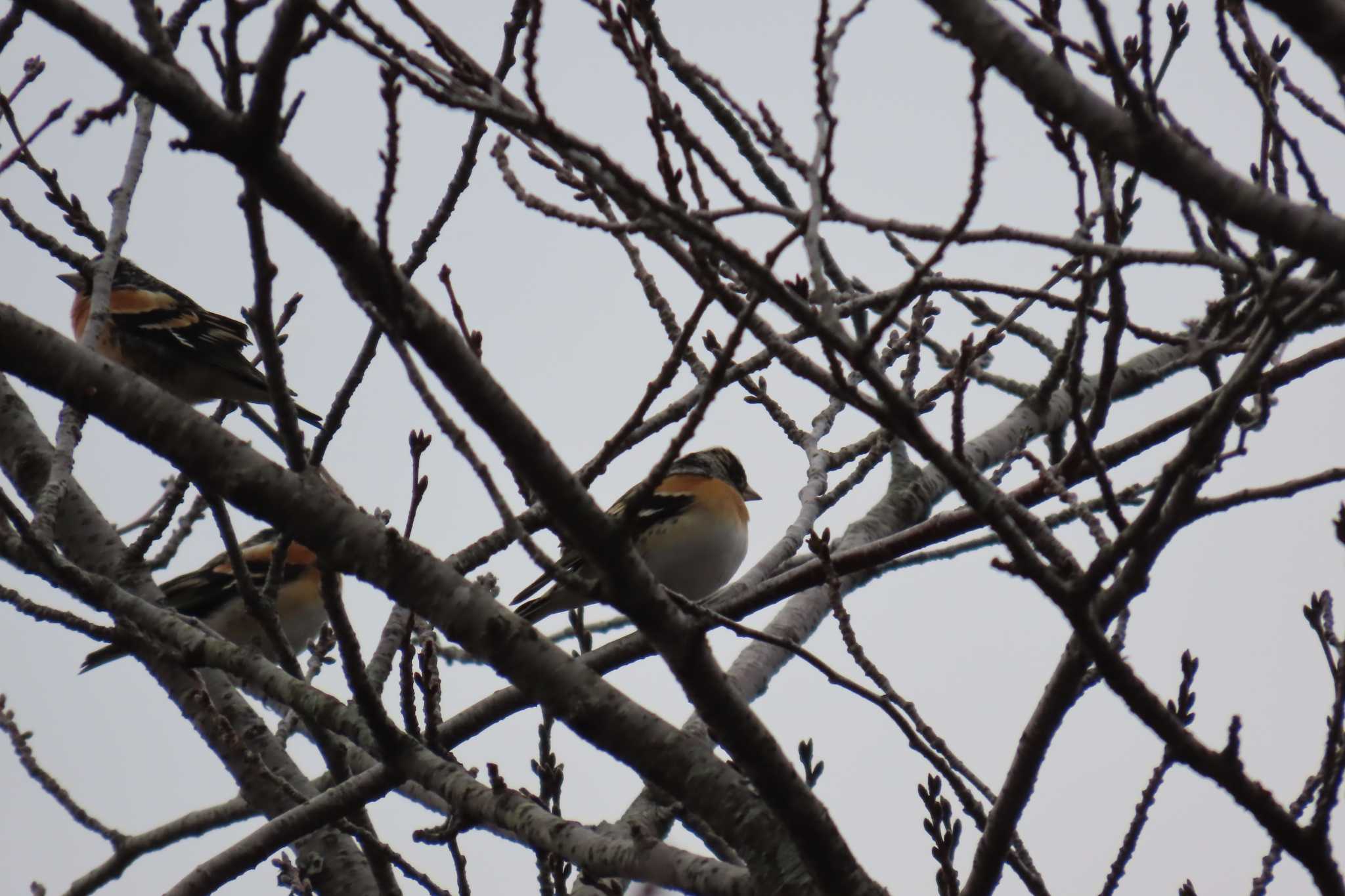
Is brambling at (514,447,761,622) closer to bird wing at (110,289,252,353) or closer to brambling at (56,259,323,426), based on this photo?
brambling at (56,259,323,426)

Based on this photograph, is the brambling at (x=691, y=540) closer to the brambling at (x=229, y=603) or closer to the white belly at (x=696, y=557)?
the white belly at (x=696, y=557)

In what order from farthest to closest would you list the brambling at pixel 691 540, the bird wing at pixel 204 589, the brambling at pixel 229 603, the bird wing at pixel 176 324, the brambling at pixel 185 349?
the bird wing at pixel 204 589 < the brambling at pixel 229 603 < the bird wing at pixel 176 324 < the brambling at pixel 185 349 < the brambling at pixel 691 540

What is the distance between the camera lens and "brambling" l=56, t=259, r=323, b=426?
7938 mm

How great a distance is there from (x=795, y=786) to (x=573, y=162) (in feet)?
3.72

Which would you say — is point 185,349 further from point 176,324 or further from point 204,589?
point 204,589

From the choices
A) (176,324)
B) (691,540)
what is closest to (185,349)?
(176,324)

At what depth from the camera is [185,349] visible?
8.02m

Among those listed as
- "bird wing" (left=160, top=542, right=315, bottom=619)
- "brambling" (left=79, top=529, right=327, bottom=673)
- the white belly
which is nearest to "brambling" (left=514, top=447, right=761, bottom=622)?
the white belly

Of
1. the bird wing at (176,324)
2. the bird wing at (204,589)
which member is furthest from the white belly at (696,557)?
the bird wing at (176,324)

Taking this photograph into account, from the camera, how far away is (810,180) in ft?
7.14

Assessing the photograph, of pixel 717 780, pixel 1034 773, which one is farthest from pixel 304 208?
pixel 1034 773

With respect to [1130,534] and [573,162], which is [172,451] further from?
Result: [1130,534]

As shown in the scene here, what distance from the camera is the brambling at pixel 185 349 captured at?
313 inches

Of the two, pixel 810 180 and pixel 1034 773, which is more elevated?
pixel 810 180
